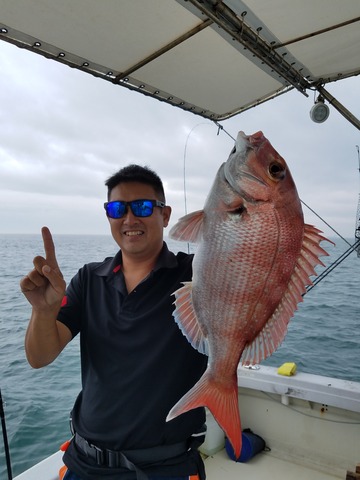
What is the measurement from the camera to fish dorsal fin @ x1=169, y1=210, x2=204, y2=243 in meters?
1.34

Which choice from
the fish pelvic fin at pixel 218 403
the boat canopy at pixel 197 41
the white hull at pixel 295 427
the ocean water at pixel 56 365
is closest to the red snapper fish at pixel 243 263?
the fish pelvic fin at pixel 218 403

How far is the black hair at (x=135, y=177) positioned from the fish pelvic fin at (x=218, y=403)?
3.46 feet

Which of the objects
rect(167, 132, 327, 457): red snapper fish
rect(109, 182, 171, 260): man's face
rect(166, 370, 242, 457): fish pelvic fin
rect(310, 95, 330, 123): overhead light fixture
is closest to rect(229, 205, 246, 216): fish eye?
rect(167, 132, 327, 457): red snapper fish

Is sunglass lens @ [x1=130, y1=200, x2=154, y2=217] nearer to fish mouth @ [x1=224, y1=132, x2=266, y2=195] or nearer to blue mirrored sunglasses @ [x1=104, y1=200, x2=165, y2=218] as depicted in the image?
blue mirrored sunglasses @ [x1=104, y1=200, x2=165, y2=218]

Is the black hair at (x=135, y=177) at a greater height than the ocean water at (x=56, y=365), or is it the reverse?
the black hair at (x=135, y=177)

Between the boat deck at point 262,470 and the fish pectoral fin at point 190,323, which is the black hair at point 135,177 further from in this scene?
the boat deck at point 262,470

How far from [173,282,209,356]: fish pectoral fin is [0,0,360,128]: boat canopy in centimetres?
143

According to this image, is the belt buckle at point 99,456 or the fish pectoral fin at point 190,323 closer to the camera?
the fish pectoral fin at point 190,323

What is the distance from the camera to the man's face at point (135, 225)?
6.19 ft

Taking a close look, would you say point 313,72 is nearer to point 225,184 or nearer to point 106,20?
point 106,20

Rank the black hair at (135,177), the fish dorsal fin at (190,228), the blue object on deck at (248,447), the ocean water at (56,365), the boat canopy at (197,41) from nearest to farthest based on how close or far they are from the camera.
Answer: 1. the fish dorsal fin at (190,228)
2. the boat canopy at (197,41)
3. the black hair at (135,177)
4. the blue object on deck at (248,447)
5. the ocean water at (56,365)

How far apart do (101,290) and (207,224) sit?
3.06 ft

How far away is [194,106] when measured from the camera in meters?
2.92

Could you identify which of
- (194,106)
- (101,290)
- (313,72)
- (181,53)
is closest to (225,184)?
(101,290)
